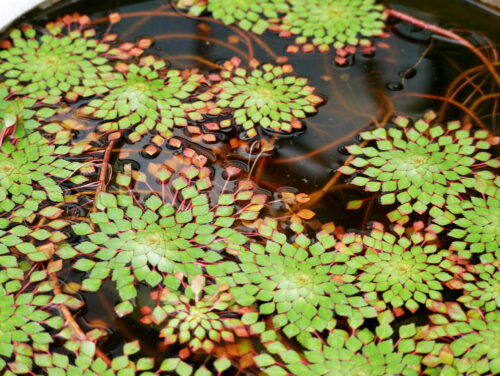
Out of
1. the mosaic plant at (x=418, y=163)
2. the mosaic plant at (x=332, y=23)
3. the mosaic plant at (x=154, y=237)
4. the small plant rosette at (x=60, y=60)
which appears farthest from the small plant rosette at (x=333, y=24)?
the mosaic plant at (x=154, y=237)

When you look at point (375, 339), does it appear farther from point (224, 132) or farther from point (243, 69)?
point (243, 69)

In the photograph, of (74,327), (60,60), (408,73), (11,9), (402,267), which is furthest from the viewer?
(11,9)

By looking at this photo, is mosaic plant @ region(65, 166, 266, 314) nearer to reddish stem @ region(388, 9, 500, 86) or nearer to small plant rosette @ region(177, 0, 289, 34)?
small plant rosette @ region(177, 0, 289, 34)

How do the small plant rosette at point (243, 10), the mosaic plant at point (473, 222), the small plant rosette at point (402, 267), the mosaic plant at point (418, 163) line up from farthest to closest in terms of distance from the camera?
the small plant rosette at point (243, 10) → the mosaic plant at point (418, 163) → the mosaic plant at point (473, 222) → the small plant rosette at point (402, 267)

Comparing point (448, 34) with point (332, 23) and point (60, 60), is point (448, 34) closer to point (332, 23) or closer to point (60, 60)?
point (332, 23)

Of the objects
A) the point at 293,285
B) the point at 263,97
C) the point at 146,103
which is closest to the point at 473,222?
the point at 293,285

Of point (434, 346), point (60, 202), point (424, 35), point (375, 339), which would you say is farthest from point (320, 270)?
point (424, 35)

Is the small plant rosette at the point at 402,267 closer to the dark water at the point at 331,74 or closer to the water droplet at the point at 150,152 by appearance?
the dark water at the point at 331,74

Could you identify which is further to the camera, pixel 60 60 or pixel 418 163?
pixel 60 60
